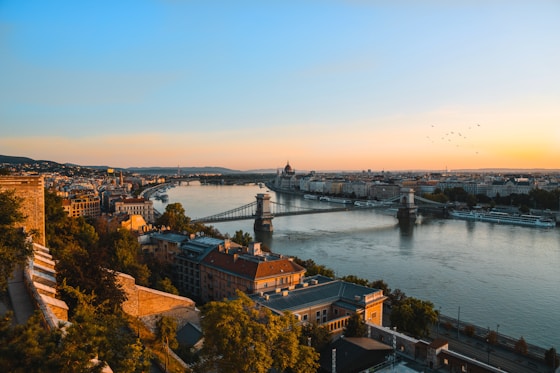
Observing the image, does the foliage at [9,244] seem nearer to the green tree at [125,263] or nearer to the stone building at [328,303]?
the green tree at [125,263]

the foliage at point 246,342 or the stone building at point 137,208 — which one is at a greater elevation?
the foliage at point 246,342

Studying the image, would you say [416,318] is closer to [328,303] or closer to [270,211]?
[328,303]

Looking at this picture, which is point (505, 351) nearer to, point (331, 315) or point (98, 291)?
point (331, 315)

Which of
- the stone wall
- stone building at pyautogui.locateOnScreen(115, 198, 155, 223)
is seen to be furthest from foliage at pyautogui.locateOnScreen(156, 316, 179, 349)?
stone building at pyautogui.locateOnScreen(115, 198, 155, 223)

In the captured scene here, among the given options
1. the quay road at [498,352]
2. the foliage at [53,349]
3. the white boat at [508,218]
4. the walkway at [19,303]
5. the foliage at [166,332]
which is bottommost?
the quay road at [498,352]

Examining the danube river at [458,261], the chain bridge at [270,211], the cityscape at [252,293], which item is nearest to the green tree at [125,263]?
the cityscape at [252,293]
